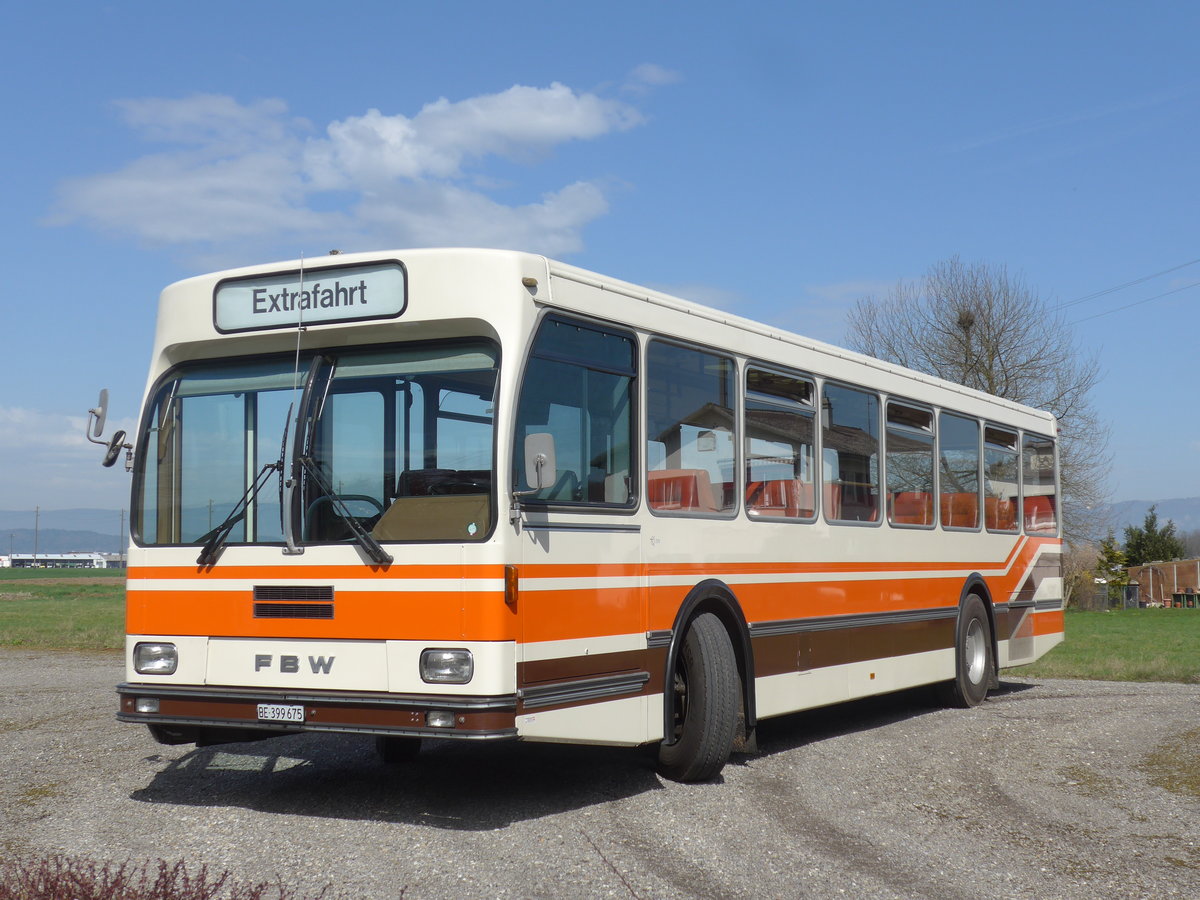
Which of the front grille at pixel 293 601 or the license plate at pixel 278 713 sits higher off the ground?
the front grille at pixel 293 601

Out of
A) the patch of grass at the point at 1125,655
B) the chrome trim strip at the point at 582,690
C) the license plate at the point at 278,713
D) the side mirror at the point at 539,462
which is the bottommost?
the patch of grass at the point at 1125,655

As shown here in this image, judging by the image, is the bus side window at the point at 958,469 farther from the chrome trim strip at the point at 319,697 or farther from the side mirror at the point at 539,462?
the chrome trim strip at the point at 319,697

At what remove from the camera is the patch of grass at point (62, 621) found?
82.1 feet

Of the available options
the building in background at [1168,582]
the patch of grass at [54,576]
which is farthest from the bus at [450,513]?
the patch of grass at [54,576]

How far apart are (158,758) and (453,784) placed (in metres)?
2.37

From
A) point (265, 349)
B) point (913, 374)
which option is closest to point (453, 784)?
point (265, 349)

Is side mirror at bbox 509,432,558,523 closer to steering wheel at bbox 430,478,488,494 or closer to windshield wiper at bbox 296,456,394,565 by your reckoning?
steering wheel at bbox 430,478,488,494

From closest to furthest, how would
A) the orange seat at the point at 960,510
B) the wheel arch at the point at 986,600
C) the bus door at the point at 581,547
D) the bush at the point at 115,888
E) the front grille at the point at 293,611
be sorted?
the bush at the point at 115,888 → the bus door at the point at 581,547 → the front grille at the point at 293,611 → the orange seat at the point at 960,510 → the wheel arch at the point at 986,600

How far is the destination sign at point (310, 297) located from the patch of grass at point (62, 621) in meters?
16.8

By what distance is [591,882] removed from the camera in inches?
244

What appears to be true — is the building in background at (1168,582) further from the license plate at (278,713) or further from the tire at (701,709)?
the license plate at (278,713)

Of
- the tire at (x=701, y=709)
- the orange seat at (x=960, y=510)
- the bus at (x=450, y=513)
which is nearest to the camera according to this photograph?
the bus at (x=450, y=513)

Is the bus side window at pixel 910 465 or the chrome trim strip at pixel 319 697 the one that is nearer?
the chrome trim strip at pixel 319 697

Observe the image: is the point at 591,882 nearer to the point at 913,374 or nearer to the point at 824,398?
the point at 824,398
